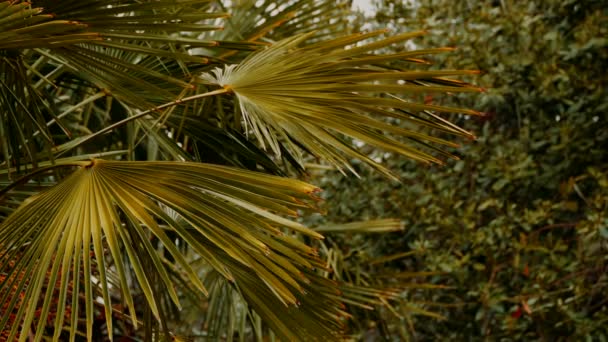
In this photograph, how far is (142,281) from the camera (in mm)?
1444

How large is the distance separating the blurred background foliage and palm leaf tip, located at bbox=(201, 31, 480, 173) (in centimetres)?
147

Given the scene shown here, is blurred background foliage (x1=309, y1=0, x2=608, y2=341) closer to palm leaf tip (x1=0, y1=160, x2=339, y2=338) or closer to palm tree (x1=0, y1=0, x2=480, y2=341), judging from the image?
palm tree (x1=0, y1=0, x2=480, y2=341)

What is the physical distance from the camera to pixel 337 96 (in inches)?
66.5

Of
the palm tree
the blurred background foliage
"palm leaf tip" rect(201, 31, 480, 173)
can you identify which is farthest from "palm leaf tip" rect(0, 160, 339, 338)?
the blurred background foliage

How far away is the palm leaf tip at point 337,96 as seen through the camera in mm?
1642

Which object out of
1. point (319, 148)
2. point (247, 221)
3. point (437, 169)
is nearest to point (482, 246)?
point (437, 169)

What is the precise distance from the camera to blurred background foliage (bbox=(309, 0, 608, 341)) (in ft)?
11.0

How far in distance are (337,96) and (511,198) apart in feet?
7.30

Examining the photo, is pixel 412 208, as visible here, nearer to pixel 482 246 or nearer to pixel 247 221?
pixel 482 246

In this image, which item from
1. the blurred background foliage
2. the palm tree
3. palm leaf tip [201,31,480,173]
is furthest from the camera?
the blurred background foliage

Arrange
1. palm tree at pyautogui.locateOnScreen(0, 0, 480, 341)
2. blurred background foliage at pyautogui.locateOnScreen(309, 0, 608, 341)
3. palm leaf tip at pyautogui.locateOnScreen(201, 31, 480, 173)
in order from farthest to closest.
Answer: blurred background foliage at pyautogui.locateOnScreen(309, 0, 608, 341)
palm leaf tip at pyautogui.locateOnScreen(201, 31, 480, 173)
palm tree at pyautogui.locateOnScreen(0, 0, 480, 341)

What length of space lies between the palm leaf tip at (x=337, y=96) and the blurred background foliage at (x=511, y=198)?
4.84 feet

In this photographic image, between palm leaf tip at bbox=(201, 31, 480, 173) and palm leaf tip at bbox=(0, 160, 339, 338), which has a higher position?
palm leaf tip at bbox=(201, 31, 480, 173)

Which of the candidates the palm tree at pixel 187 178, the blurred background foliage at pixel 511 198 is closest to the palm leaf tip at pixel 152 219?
the palm tree at pixel 187 178
